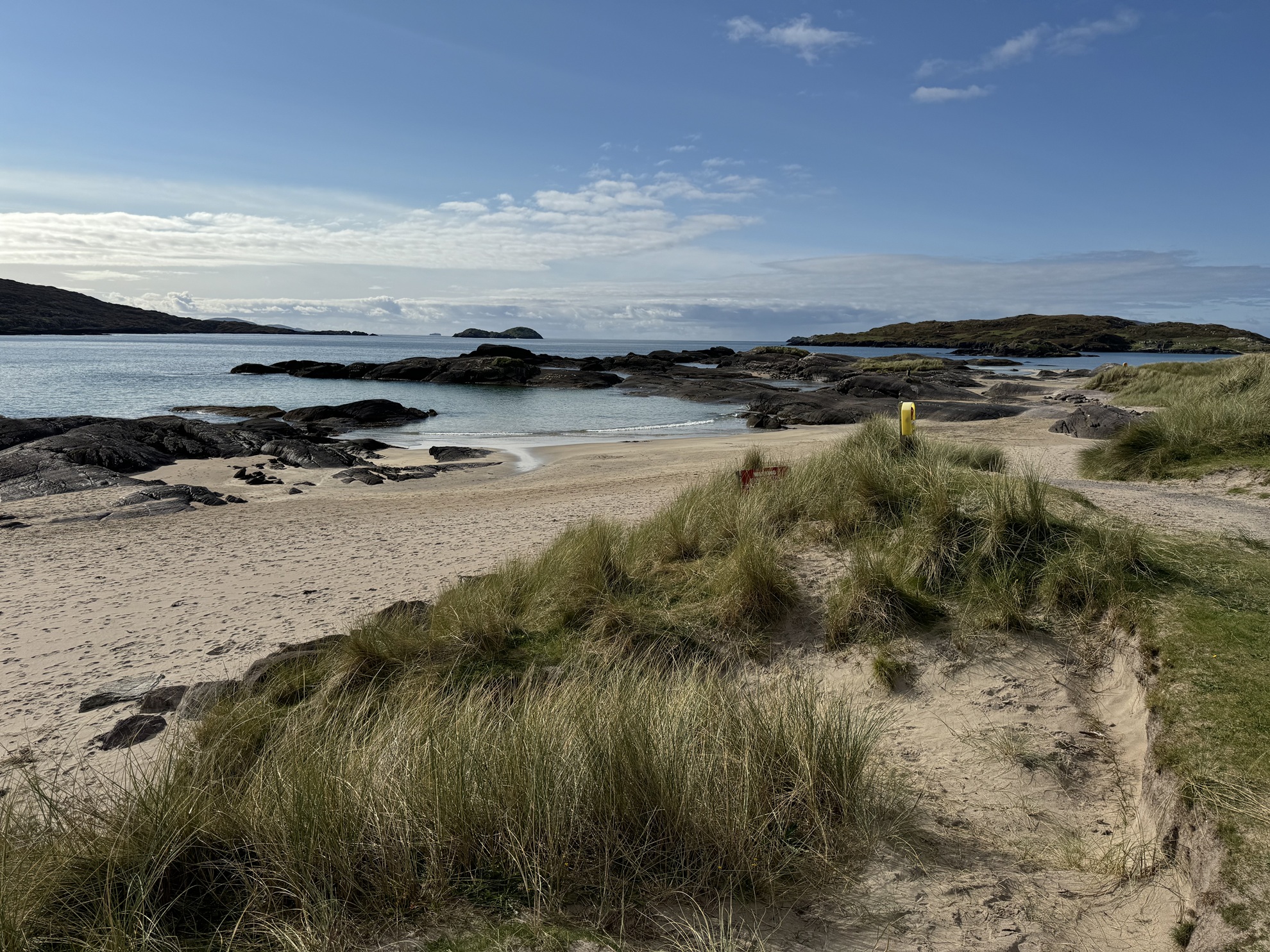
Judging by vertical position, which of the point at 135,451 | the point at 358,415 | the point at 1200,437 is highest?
the point at 1200,437

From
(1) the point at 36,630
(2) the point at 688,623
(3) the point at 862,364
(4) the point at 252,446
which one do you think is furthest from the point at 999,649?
(3) the point at 862,364

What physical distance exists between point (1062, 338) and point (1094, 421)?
12096 centimetres

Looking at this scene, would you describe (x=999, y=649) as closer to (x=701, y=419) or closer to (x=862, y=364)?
(x=701, y=419)

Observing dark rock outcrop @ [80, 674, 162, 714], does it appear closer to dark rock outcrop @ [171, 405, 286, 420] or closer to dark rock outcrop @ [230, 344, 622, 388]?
dark rock outcrop @ [171, 405, 286, 420]

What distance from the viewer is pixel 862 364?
66562 millimetres

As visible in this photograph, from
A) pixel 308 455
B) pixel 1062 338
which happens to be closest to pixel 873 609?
pixel 308 455

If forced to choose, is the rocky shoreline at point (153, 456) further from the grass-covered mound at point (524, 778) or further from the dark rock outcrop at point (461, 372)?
the dark rock outcrop at point (461, 372)

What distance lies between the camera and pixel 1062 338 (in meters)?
124

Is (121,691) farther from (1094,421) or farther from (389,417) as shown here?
(389,417)

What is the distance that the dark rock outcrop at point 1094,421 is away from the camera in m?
20.0

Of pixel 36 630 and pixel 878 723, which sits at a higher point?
pixel 878 723

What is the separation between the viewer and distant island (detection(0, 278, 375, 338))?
145m

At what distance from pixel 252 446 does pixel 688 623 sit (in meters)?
21.7

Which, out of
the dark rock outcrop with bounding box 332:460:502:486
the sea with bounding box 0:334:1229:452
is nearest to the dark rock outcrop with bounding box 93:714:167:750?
the dark rock outcrop with bounding box 332:460:502:486
